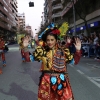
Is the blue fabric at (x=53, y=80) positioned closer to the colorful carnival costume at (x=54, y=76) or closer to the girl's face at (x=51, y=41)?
the colorful carnival costume at (x=54, y=76)

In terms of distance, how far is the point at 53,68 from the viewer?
3.38 meters

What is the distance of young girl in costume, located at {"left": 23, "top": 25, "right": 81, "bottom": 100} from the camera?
329cm

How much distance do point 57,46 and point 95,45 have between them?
13.1 m

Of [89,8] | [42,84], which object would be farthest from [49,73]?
[89,8]

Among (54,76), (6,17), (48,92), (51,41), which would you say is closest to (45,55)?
(51,41)

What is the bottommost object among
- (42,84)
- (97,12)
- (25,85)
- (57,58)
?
(25,85)

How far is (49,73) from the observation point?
11.0ft

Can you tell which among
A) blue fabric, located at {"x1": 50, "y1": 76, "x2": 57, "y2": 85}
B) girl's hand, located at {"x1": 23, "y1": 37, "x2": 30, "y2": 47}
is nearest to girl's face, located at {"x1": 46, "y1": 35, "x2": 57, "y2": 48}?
girl's hand, located at {"x1": 23, "y1": 37, "x2": 30, "y2": 47}

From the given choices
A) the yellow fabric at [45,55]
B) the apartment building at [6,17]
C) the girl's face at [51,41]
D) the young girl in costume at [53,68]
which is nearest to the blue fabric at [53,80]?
the young girl in costume at [53,68]

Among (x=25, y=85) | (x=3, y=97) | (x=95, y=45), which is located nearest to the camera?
(x=3, y=97)

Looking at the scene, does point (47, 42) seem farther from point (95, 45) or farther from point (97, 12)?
point (97, 12)

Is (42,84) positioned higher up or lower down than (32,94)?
higher up

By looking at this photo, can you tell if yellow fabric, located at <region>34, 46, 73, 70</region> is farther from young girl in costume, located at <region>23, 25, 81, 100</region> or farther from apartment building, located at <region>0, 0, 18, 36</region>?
apartment building, located at <region>0, 0, 18, 36</region>

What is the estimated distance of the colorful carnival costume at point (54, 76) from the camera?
3.28 meters
